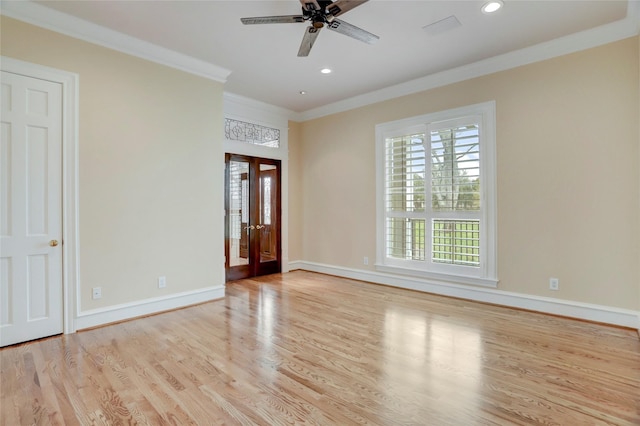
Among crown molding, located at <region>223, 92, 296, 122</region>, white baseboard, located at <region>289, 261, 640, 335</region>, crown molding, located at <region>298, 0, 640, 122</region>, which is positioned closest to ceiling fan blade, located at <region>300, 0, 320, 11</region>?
crown molding, located at <region>298, 0, 640, 122</region>

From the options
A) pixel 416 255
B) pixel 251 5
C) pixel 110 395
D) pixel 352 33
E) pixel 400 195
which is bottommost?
pixel 110 395

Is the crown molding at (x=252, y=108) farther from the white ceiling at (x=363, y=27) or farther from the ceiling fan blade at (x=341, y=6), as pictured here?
the ceiling fan blade at (x=341, y=6)

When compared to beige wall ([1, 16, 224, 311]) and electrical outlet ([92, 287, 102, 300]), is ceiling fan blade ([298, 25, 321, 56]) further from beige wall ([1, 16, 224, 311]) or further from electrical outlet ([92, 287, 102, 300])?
electrical outlet ([92, 287, 102, 300])

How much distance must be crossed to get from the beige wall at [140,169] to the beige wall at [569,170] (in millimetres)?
3375

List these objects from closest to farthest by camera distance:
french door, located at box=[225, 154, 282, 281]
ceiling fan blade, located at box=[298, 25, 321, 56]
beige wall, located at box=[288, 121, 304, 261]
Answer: ceiling fan blade, located at box=[298, 25, 321, 56] → french door, located at box=[225, 154, 282, 281] → beige wall, located at box=[288, 121, 304, 261]

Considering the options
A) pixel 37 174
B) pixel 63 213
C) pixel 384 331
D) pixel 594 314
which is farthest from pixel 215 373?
pixel 594 314

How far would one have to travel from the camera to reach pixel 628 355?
2709 mm

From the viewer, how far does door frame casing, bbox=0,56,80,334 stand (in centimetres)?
321

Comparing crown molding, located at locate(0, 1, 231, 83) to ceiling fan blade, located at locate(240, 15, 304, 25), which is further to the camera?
crown molding, located at locate(0, 1, 231, 83)

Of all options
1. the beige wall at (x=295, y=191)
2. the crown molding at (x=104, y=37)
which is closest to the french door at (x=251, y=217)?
the beige wall at (x=295, y=191)

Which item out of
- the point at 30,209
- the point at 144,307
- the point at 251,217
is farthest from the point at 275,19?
the point at 251,217

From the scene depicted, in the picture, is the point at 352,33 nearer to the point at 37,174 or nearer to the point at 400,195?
the point at 400,195

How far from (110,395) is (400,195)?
4.22 metres

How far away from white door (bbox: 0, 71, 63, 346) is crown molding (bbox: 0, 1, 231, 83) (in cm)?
56
